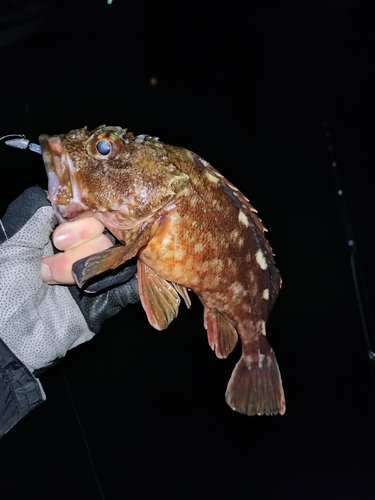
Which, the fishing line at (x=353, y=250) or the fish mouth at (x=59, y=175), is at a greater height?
the fish mouth at (x=59, y=175)

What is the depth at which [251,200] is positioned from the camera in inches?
296

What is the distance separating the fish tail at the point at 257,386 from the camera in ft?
7.66

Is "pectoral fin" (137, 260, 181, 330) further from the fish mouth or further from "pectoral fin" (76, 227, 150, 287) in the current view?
the fish mouth

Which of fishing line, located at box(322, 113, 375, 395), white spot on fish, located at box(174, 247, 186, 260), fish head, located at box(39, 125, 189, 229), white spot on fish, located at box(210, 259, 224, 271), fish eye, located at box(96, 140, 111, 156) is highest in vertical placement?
fish eye, located at box(96, 140, 111, 156)

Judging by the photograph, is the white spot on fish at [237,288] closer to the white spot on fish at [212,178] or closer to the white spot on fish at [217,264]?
the white spot on fish at [217,264]

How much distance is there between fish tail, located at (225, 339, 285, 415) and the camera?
7.66 ft

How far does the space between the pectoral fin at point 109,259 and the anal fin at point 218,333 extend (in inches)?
23.2

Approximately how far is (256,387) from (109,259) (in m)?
1.07

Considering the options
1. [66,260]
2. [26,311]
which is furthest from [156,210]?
[26,311]

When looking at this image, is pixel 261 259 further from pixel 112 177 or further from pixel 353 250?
pixel 353 250

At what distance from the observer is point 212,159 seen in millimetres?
7570

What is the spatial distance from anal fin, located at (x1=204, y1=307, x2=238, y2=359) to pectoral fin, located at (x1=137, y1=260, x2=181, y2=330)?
0.90 feet

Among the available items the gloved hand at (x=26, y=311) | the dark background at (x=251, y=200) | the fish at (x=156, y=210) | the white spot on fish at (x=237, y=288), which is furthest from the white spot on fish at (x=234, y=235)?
the dark background at (x=251, y=200)

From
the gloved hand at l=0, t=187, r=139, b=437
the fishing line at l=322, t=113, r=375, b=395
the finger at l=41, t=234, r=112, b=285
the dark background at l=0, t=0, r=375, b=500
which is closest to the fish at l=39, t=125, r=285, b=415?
the finger at l=41, t=234, r=112, b=285
